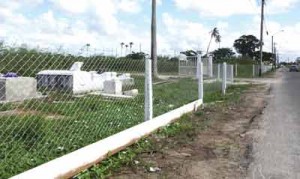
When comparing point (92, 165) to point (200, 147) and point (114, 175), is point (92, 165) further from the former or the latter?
point (200, 147)

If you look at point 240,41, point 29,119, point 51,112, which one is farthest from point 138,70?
point 240,41

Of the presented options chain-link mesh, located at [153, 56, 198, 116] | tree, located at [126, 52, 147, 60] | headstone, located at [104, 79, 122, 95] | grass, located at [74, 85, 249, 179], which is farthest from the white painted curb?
headstone, located at [104, 79, 122, 95]

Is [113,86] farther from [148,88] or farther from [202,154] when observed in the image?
[202,154]

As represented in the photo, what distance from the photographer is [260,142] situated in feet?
29.0

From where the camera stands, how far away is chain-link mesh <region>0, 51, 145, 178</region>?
6074 millimetres

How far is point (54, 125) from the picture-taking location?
8203 mm

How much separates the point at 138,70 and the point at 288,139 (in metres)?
3.09

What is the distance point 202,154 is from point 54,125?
2.47 metres

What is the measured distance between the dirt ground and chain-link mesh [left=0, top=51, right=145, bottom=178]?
0.94m

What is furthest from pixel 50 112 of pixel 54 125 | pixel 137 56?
pixel 137 56

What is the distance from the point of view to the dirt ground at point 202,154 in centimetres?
650

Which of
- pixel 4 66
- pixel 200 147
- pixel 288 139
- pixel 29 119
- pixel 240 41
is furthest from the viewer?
pixel 240 41

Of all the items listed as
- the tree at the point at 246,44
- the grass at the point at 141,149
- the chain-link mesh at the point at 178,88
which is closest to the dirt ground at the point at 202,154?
the grass at the point at 141,149

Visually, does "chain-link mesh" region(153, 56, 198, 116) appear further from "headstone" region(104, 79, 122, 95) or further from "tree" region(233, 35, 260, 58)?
"tree" region(233, 35, 260, 58)
